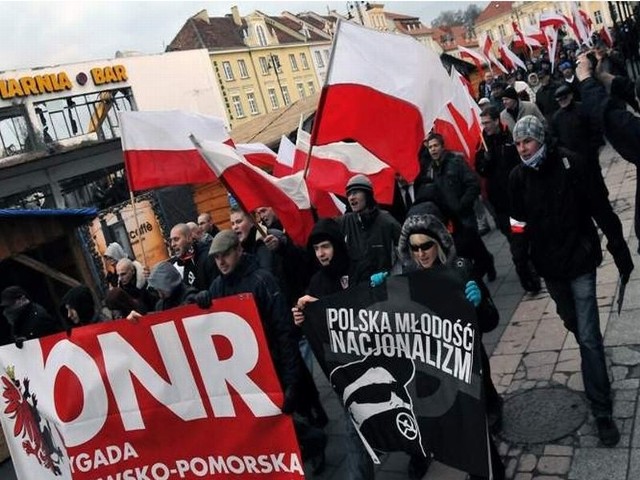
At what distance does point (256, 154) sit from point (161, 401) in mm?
4326

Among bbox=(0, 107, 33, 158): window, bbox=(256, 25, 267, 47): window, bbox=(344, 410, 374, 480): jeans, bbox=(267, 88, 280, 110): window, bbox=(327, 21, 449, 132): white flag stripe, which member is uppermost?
bbox=(256, 25, 267, 47): window

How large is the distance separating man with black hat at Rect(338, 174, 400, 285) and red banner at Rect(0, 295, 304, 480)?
1055 millimetres

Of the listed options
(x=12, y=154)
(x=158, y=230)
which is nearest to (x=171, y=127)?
(x=158, y=230)

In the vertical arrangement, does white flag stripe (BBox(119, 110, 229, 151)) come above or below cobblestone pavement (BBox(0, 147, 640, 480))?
above

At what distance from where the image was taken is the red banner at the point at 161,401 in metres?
3.60

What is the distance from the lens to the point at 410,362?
323 cm

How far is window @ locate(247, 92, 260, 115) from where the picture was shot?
52.4 m

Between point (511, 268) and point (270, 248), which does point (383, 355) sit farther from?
point (511, 268)

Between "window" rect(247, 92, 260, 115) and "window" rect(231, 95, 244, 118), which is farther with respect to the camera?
"window" rect(247, 92, 260, 115)

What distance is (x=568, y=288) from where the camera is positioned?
3715 millimetres

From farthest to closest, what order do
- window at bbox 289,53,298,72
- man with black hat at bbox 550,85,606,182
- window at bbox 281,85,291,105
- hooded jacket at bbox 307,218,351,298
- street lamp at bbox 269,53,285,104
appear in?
window at bbox 289,53,298,72 → window at bbox 281,85,291,105 → street lamp at bbox 269,53,285,104 → man with black hat at bbox 550,85,606,182 → hooded jacket at bbox 307,218,351,298

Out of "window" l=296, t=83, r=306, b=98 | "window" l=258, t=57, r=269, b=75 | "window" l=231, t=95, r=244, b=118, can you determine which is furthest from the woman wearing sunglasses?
"window" l=296, t=83, r=306, b=98

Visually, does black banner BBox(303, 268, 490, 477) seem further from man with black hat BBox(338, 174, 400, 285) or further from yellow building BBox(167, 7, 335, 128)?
yellow building BBox(167, 7, 335, 128)

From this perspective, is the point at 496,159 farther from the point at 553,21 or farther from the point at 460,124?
the point at 553,21
